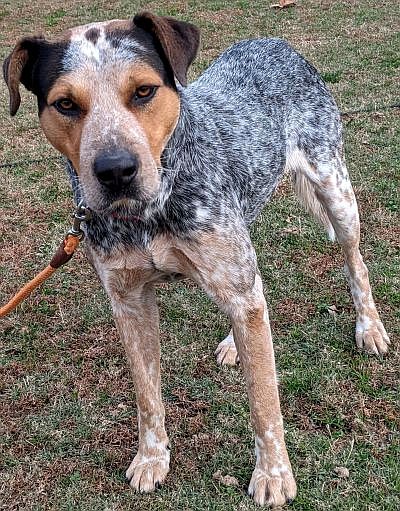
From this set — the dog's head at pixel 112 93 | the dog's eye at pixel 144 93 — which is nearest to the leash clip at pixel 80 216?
the dog's head at pixel 112 93

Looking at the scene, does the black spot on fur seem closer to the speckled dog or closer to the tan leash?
the speckled dog

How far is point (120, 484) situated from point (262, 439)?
95cm

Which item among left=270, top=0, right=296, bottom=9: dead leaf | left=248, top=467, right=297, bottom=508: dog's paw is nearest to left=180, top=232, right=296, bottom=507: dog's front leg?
left=248, top=467, right=297, bottom=508: dog's paw

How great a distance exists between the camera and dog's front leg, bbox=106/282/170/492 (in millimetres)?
4168

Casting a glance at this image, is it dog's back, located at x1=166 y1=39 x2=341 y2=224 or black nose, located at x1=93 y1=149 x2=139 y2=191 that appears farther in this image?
dog's back, located at x1=166 y1=39 x2=341 y2=224

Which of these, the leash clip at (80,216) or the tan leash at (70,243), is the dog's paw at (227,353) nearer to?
the tan leash at (70,243)

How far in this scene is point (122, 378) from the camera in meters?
5.20

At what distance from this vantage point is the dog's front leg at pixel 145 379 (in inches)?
Result: 164

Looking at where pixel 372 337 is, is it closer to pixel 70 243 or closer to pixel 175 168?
pixel 175 168

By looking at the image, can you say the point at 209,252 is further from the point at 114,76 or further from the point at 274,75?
the point at 274,75

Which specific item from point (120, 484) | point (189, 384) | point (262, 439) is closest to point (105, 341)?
point (189, 384)

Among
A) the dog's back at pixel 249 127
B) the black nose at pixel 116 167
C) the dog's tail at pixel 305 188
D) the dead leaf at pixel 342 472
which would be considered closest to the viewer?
the black nose at pixel 116 167

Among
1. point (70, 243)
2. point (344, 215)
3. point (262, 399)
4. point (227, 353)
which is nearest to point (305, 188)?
point (344, 215)

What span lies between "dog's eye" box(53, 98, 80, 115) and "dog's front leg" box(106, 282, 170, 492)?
1.18 m
